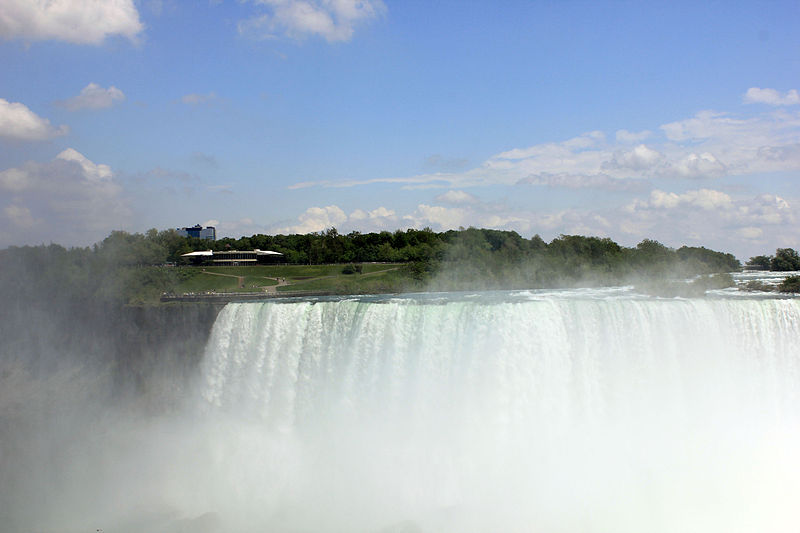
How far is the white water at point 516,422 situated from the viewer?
15602 millimetres

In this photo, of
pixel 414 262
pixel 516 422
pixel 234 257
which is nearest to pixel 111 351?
pixel 516 422

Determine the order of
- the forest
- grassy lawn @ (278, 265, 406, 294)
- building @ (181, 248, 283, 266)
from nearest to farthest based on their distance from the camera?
the forest
grassy lawn @ (278, 265, 406, 294)
building @ (181, 248, 283, 266)

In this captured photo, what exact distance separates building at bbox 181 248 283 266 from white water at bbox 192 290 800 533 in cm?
3732

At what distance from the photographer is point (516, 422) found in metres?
18.1

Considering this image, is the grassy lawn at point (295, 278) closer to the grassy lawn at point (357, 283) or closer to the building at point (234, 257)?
the grassy lawn at point (357, 283)

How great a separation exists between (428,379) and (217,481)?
7742 mm

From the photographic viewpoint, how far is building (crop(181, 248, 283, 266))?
56.1 m

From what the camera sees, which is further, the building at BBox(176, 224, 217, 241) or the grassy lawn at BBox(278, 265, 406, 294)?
the building at BBox(176, 224, 217, 241)

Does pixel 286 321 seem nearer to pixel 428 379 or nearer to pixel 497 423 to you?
pixel 428 379

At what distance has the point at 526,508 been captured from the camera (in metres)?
15.6

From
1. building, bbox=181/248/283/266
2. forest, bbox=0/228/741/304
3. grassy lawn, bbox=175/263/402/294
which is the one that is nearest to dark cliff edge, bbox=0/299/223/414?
forest, bbox=0/228/741/304

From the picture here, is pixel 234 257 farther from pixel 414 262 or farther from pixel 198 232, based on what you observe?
pixel 198 232

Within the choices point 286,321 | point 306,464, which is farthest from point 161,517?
point 286,321

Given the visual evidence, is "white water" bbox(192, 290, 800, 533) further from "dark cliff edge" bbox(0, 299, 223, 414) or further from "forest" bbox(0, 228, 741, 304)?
"forest" bbox(0, 228, 741, 304)
